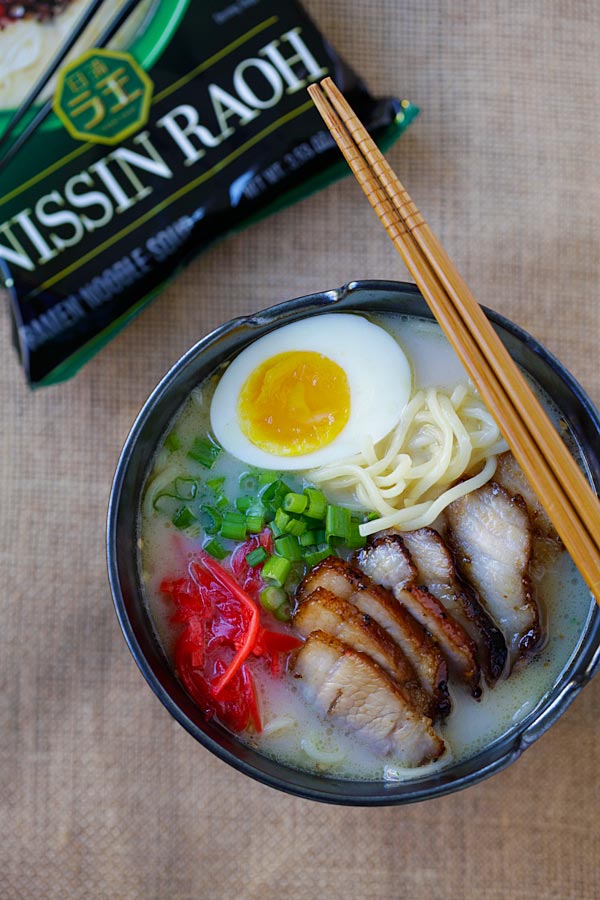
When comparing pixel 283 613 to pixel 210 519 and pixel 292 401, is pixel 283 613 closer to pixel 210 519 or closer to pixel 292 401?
pixel 210 519

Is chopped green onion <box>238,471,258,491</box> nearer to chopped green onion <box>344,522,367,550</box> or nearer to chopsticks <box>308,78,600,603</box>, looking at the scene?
chopped green onion <box>344,522,367,550</box>

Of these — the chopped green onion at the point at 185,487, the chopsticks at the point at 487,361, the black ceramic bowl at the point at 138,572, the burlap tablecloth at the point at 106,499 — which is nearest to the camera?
the chopsticks at the point at 487,361

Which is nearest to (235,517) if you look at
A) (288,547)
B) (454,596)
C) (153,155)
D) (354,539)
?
(288,547)

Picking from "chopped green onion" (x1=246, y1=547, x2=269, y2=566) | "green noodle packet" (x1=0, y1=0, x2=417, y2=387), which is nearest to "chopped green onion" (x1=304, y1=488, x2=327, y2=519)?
"chopped green onion" (x1=246, y1=547, x2=269, y2=566)

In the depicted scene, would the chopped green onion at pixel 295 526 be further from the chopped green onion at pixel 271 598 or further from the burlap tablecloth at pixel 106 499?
the burlap tablecloth at pixel 106 499

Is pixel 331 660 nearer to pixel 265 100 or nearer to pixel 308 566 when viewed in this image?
pixel 308 566

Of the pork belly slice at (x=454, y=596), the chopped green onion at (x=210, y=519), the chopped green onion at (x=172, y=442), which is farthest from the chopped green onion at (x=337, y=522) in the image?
the chopped green onion at (x=172, y=442)
